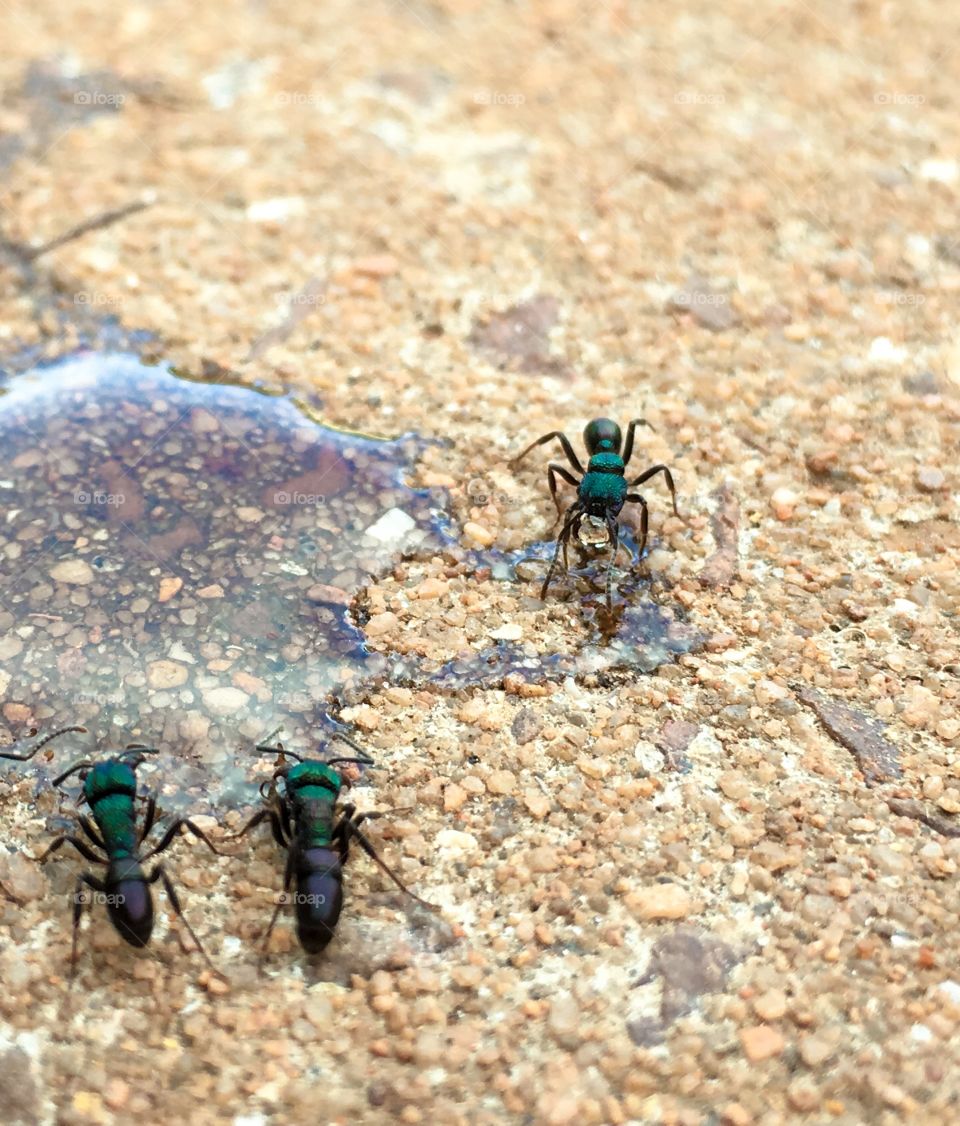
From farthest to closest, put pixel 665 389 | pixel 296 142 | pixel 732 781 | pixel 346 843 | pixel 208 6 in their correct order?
pixel 208 6 < pixel 296 142 < pixel 665 389 < pixel 732 781 < pixel 346 843

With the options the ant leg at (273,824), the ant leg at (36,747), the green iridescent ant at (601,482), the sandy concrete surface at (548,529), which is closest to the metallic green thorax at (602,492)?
the green iridescent ant at (601,482)

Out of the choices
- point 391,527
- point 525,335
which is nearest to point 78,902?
point 391,527

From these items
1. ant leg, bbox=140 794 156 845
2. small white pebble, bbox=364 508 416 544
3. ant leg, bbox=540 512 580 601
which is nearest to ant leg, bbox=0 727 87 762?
ant leg, bbox=140 794 156 845

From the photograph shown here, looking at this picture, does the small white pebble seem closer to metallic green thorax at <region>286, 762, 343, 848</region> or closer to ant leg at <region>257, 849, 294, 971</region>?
metallic green thorax at <region>286, 762, 343, 848</region>

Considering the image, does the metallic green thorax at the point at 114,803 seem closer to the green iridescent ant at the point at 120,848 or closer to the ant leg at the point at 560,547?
the green iridescent ant at the point at 120,848

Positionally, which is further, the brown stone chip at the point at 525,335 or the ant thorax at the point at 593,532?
the brown stone chip at the point at 525,335

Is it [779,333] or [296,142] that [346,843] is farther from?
[296,142]

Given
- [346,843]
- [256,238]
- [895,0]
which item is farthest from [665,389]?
[895,0]
